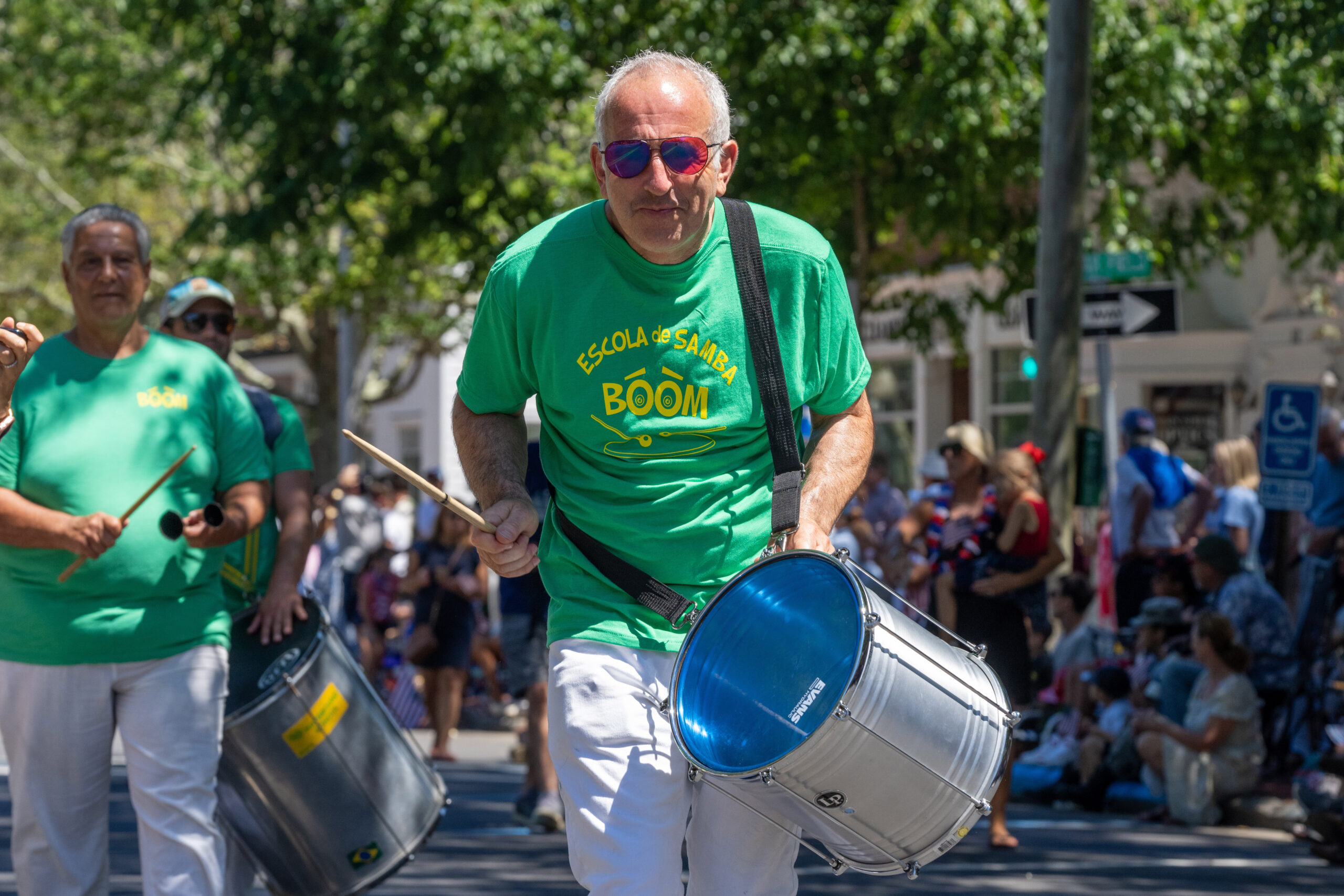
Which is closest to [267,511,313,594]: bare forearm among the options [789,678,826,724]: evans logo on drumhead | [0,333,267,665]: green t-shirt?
[0,333,267,665]: green t-shirt

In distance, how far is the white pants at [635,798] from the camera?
332 cm

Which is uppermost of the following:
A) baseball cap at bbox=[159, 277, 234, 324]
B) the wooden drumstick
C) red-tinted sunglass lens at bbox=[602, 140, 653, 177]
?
red-tinted sunglass lens at bbox=[602, 140, 653, 177]

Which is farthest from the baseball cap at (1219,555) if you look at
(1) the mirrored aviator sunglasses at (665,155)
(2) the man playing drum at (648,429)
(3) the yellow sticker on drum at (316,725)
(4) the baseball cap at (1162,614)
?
(1) the mirrored aviator sunglasses at (665,155)

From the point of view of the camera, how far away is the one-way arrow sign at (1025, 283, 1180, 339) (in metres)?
11.2

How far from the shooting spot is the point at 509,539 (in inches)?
132

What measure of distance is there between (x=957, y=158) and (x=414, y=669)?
19.8 ft

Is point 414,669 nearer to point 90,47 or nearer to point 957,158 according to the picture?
point 957,158

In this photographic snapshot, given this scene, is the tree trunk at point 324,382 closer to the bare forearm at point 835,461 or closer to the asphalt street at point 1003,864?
the asphalt street at point 1003,864

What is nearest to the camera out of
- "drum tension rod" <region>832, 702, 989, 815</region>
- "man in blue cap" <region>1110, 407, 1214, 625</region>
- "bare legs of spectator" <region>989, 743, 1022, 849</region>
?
"drum tension rod" <region>832, 702, 989, 815</region>

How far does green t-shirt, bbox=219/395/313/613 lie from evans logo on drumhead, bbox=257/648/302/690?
0.93 feet

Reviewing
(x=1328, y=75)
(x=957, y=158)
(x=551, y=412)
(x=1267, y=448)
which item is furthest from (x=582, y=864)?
(x=957, y=158)

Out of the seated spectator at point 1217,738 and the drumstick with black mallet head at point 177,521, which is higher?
the drumstick with black mallet head at point 177,521

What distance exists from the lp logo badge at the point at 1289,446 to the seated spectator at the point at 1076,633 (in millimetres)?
1291

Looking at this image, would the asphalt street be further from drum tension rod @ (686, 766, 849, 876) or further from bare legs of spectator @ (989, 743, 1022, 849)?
drum tension rod @ (686, 766, 849, 876)
